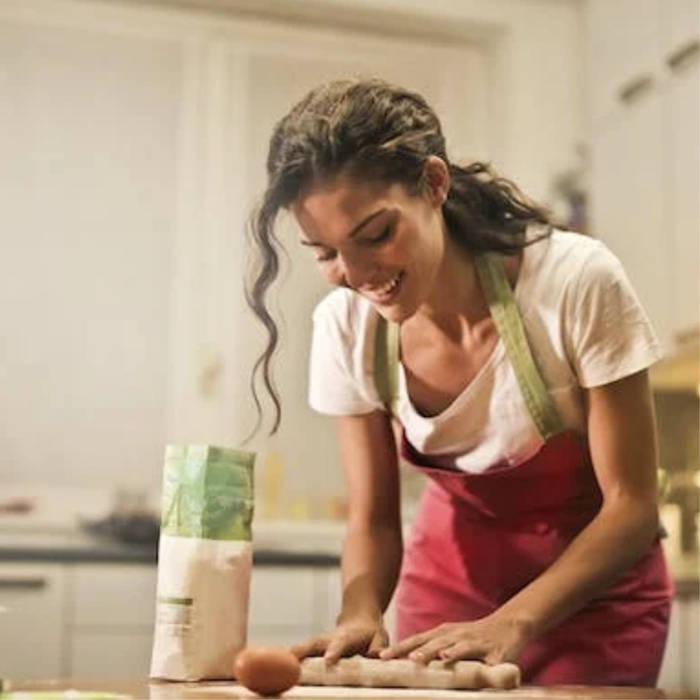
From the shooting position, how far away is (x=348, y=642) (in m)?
1.17

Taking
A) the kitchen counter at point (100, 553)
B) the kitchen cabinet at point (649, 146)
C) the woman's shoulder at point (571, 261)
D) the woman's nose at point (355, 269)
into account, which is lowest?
the kitchen counter at point (100, 553)

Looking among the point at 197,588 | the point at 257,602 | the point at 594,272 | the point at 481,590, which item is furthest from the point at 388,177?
the point at 257,602

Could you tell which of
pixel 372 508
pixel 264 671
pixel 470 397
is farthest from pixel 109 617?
pixel 264 671

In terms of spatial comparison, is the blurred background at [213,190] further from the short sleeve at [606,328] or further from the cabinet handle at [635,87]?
the short sleeve at [606,328]

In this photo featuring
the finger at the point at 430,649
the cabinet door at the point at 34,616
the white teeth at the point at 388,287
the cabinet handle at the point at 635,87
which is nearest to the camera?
→ the finger at the point at 430,649

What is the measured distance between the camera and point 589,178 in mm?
3334

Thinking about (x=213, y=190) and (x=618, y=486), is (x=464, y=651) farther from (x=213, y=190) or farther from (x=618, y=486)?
(x=213, y=190)

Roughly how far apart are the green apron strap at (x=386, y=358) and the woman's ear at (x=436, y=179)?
174mm

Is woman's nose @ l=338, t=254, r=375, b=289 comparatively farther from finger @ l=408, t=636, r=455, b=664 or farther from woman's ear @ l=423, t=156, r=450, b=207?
finger @ l=408, t=636, r=455, b=664

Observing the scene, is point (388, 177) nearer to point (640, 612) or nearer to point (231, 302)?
point (640, 612)

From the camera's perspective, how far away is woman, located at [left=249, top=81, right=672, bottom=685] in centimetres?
118

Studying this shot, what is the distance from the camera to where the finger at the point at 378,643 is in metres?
1.18

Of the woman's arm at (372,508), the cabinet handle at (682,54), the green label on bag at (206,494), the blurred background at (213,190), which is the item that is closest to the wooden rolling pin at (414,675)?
the green label on bag at (206,494)

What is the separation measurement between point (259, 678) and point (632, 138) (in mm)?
2400
